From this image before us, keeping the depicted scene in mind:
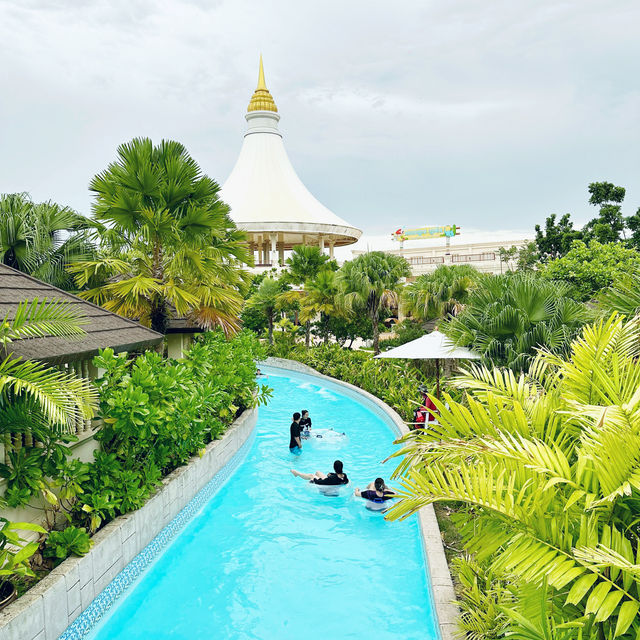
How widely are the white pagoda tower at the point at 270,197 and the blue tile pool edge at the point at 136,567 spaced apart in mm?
36564

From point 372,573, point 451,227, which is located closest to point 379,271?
point 372,573

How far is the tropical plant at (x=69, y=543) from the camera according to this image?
476cm

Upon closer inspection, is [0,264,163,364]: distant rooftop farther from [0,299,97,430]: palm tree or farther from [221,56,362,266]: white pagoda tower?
[221,56,362,266]: white pagoda tower

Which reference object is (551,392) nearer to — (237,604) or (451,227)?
(237,604)

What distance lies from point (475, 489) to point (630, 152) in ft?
61.8

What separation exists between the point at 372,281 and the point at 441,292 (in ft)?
8.89

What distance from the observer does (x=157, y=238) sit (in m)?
10.0

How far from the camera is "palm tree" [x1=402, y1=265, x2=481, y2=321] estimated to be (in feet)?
62.3

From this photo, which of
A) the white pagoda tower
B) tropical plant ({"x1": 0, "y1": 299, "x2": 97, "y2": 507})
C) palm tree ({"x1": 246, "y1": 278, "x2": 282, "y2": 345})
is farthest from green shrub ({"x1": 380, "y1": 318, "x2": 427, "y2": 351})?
the white pagoda tower

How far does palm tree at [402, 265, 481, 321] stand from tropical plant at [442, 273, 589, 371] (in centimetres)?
1080

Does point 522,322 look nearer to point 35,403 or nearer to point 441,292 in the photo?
point 35,403

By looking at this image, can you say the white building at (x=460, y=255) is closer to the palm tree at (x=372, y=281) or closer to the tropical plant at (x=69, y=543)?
the palm tree at (x=372, y=281)

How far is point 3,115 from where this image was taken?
16.2 m

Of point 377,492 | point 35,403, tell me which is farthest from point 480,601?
point 35,403
